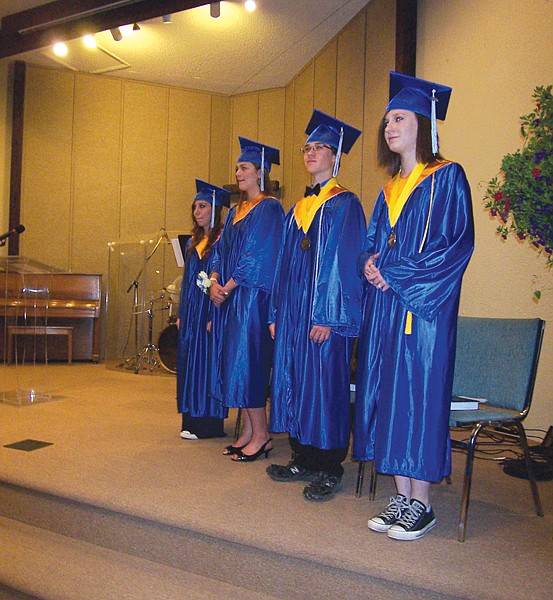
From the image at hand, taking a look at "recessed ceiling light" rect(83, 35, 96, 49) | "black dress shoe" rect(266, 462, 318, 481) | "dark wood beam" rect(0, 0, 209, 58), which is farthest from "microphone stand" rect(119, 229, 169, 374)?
"black dress shoe" rect(266, 462, 318, 481)

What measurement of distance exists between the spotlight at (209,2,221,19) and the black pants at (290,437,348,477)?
4754mm

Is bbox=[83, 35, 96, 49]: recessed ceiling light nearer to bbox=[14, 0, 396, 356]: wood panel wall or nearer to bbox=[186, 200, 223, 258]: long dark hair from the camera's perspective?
bbox=[14, 0, 396, 356]: wood panel wall

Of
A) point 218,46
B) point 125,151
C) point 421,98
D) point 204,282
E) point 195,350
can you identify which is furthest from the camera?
point 125,151

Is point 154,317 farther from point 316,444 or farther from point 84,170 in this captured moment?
point 316,444

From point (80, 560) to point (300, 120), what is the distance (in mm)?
6257

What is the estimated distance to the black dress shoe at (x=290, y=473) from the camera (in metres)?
2.74

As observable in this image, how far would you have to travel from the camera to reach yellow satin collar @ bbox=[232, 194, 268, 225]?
3.17 metres

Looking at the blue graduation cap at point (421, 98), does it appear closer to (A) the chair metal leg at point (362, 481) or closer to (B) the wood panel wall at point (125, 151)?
(A) the chair metal leg at point (362, 481)

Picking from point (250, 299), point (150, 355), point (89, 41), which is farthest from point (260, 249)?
point (89, 41)

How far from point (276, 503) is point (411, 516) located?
1.85 feet

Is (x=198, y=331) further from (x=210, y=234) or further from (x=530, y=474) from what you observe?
(x=530, y=474)

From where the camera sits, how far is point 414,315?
211 cm

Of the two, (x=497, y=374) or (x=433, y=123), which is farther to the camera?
(x=497, y=374)

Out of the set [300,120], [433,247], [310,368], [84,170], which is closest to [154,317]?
[84,170]
